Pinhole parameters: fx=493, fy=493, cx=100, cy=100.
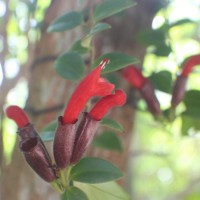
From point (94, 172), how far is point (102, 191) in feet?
0.34

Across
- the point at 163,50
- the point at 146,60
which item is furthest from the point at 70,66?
the point at 146,60

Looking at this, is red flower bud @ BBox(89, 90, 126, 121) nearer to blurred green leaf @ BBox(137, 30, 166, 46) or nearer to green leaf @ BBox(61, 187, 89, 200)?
green leaf @ BBox(61, 187, 89, 200)

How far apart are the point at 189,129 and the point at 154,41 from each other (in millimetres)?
187

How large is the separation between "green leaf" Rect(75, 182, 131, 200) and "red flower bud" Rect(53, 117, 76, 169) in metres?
0.11

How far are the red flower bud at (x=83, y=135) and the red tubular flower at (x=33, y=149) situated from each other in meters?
0.04

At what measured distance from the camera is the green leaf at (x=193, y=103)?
88cm

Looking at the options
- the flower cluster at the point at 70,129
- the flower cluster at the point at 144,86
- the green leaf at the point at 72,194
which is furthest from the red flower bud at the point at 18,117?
the flower cluster at the point at 144,86

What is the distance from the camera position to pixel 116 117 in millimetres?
1015

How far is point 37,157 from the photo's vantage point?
58 cm

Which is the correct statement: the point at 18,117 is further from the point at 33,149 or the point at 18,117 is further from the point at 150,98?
the point at 150,98

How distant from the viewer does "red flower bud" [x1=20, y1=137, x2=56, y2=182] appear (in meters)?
0.58

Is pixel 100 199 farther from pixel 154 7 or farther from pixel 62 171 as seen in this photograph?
pixel 154 7

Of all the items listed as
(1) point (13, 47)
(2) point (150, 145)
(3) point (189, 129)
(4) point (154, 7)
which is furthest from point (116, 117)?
(2) point (150, 145)

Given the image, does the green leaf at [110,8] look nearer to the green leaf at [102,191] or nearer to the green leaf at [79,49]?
the green leaf at [79,49]
